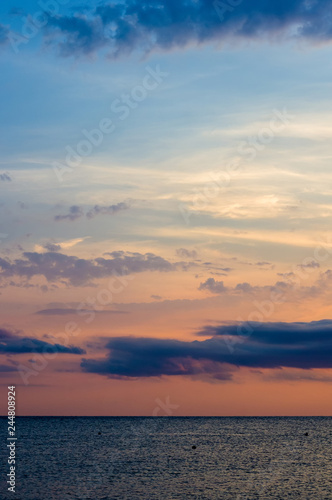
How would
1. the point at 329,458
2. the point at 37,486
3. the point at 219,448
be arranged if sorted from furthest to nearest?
the point at 219,448 < the point at 329,458 < the point at 37,486

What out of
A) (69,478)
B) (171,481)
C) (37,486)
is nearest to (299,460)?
(171,481)

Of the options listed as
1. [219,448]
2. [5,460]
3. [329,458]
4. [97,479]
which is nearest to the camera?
[97,479]

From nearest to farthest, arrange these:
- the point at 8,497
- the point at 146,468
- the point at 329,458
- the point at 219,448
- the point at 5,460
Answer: the point at 8,497 < the point at 146,468 < the point at 5,460 < the point at 329,458 < the point at 219,448

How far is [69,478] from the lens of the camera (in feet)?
280

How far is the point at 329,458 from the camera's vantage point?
118 meters

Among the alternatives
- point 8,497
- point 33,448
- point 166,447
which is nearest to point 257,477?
point 8,497

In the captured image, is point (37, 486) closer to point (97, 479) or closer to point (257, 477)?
point (97, 479)

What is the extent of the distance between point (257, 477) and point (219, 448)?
5480 cm

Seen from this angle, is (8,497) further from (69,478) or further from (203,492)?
(203,492)

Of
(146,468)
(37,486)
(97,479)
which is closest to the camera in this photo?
(37,486)

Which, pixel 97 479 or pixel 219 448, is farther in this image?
pixel 219 448

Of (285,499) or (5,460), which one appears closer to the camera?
(285,499)

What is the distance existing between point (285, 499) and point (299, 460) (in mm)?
45203

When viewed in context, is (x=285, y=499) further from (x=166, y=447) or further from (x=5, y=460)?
(x=166, y=447)
